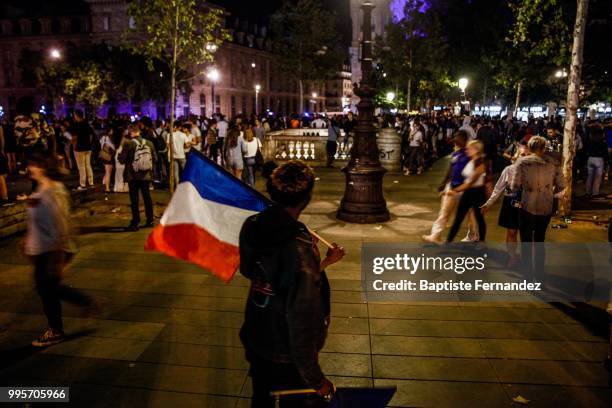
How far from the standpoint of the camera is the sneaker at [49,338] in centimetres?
488

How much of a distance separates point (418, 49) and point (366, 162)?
2679cm

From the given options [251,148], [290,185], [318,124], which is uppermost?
[318,124]

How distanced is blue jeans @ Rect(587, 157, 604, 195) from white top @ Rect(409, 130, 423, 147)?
220 inches

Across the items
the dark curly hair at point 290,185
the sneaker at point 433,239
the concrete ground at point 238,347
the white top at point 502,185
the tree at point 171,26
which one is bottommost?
the concrete ground at point 238,347

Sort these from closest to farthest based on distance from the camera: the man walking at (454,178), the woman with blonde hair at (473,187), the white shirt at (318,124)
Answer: the woman with blonde hair at (473,187)
the man walking at (454,178)
the white shirt at (318,124)

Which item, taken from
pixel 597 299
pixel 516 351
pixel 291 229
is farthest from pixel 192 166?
pixel 597 299

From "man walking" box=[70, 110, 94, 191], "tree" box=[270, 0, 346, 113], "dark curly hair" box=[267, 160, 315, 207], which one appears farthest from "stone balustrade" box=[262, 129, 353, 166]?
"tree" box=[270, 0, 346, 113]

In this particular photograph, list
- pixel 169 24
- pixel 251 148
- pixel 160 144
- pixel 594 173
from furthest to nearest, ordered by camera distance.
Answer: pixel 160 144 < pixel 594 173 < pixel 251 148 < pixel 169 24

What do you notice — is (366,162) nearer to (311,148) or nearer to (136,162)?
(136,162)

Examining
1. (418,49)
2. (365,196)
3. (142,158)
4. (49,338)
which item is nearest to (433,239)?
(365,196)

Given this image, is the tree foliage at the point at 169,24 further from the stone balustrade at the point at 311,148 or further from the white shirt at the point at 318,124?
the white shirt at the point at 318,124

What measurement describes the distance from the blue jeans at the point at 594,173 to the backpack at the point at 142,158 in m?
10.1

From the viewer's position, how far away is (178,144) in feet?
42.8

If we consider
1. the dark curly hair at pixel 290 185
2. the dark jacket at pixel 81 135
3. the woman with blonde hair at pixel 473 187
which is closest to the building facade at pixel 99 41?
the dark jacket at pixel 81 135
